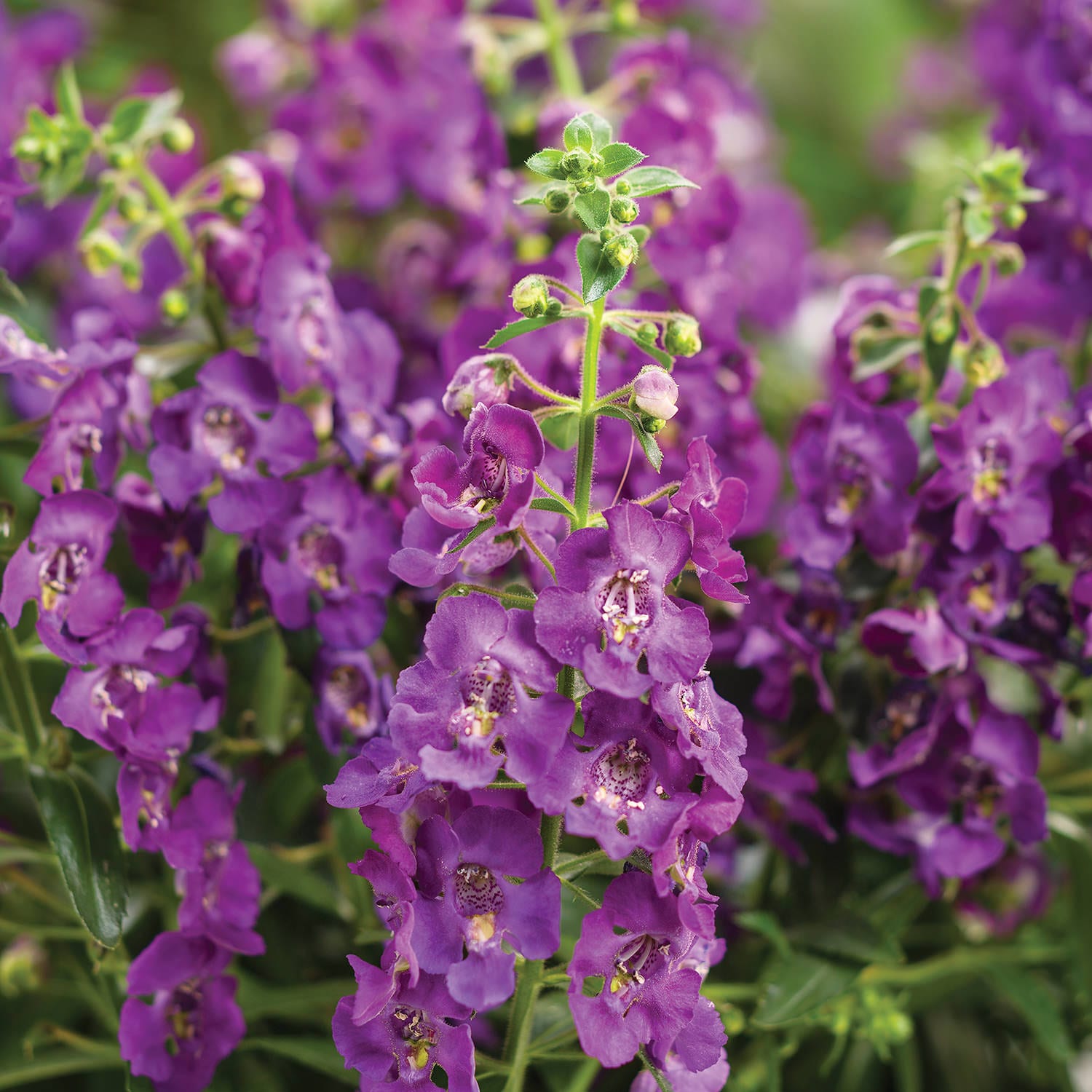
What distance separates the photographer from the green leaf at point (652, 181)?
2.07 ft

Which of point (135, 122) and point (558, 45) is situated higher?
point (135, 122)

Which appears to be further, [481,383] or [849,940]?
[849,940]

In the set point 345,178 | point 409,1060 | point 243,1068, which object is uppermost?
point 345,178

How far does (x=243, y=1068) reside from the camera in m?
0.89

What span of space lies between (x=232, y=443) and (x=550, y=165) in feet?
0.98

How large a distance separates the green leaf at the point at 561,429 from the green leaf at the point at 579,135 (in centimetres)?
14

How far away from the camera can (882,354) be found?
2.92ft

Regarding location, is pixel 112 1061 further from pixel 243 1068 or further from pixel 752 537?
pixel 752 537

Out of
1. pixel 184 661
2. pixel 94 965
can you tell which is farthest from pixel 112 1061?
pixel 184 661

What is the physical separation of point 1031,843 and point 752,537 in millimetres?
399

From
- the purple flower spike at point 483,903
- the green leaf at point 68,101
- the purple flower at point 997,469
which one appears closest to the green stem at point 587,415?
the purple flower spike at point 483,903

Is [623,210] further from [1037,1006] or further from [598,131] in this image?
[1037,1006]

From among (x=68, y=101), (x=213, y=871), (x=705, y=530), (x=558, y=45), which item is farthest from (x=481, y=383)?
(x=558, y=45)

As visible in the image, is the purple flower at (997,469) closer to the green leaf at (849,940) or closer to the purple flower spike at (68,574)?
the green leaf at (849,940)
